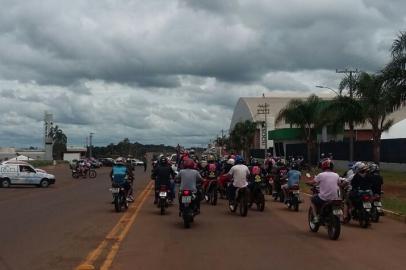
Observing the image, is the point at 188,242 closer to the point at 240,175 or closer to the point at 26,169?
the point at 240,175

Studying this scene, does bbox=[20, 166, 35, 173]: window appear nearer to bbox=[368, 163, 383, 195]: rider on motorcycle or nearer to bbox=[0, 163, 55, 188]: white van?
bbox=[0, 163, 55, 188]: white van

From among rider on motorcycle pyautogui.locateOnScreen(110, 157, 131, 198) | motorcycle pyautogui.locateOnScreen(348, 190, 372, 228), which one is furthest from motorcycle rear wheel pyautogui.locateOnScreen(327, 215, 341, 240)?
rider on motorcycle pyautogui.locateOnScreen(110, 157, 131, 198)

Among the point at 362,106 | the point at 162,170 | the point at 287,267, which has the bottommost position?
the point at 287,267

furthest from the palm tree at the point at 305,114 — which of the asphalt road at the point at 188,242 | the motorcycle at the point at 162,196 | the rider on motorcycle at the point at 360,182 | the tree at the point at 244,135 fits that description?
the rider on motorcycle at the point at 360,182

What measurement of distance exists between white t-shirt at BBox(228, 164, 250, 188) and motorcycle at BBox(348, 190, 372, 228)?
379 cm

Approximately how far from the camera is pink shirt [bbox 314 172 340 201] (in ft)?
47.5

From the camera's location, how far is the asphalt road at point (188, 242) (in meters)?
10.8

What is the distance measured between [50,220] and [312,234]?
7.38 metres

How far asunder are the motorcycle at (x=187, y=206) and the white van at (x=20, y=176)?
84.2 feet

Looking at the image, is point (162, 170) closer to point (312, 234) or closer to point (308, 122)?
point (312, 234)

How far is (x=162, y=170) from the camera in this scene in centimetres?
1981

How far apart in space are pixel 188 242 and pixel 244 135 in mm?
101734

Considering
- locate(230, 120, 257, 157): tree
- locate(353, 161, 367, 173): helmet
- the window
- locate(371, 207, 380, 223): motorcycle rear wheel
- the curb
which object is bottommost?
the curb

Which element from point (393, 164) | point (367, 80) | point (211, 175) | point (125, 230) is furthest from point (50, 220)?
point (393, 164)
